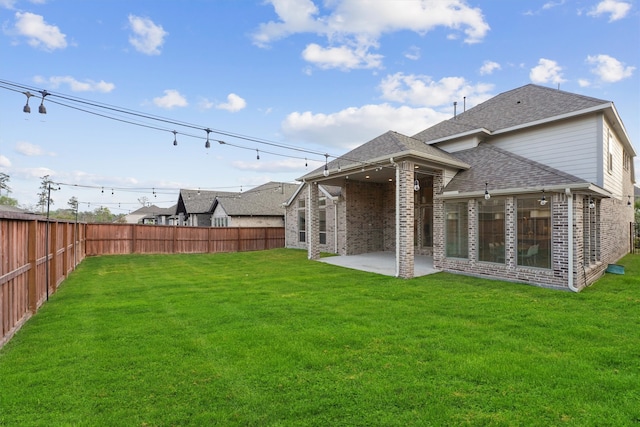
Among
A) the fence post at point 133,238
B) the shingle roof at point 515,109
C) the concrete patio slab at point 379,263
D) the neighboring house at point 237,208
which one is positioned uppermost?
the shingle roof at point 515,109

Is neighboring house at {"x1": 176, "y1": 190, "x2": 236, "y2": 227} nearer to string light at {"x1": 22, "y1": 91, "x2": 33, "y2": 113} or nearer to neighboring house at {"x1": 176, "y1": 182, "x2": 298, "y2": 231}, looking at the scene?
neighboring house at {"x1": 176, "y1": 182, "x2": 298, "y2": 231}

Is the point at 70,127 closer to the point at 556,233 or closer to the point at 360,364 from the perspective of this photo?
the point at 360,364

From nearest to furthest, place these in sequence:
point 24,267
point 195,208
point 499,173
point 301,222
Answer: point 24,267, point 499,173, point 301,222, point 195,208

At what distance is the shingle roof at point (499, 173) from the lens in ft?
28.2

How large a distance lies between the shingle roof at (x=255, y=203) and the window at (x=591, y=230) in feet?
60.4

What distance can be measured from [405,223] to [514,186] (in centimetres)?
317

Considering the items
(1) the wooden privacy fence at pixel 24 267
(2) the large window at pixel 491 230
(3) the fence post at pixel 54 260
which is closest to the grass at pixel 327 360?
(1) the wooden privacy fence at pixel 24 267

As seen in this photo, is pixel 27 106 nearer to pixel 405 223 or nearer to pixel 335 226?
pixel 405 223

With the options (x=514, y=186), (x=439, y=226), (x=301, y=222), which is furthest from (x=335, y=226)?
(x=514, y=186)

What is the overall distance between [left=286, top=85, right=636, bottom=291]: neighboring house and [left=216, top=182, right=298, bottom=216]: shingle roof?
11.8 m

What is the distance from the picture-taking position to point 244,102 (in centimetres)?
1503

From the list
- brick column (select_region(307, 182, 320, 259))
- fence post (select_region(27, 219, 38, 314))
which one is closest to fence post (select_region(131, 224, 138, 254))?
brick column (select_region(307, 182, 320, 259))

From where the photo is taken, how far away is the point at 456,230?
33.8ft

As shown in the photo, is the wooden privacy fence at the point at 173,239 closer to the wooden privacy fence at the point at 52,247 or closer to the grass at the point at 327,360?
the wooden privacy fence at the point at 52,247
